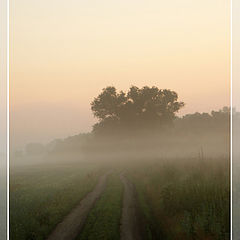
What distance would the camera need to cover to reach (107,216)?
371 inches

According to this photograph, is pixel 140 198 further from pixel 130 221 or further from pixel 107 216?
pixel 107 216

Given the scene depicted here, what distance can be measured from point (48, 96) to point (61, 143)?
2.89 ft

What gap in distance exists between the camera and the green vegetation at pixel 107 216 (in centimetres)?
923

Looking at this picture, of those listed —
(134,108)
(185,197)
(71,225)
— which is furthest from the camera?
(134,108)

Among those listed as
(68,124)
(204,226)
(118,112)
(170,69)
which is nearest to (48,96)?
(68,124)

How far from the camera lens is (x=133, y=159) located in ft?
32.8

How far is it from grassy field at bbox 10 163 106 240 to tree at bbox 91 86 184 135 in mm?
870

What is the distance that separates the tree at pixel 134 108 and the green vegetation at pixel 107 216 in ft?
3.26

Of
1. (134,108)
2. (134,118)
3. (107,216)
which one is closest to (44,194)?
(107,216)

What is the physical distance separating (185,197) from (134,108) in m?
1.79

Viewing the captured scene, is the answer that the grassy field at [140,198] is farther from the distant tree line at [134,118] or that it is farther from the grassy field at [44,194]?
the distant tree line at [134,118]

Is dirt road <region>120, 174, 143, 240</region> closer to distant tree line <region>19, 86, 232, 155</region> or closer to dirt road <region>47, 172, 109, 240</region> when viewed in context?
dirt road <region>47, 172, 109, 240</region>

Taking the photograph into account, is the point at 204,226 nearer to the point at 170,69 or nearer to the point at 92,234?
the point at 92,234

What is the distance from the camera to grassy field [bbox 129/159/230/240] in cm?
923
